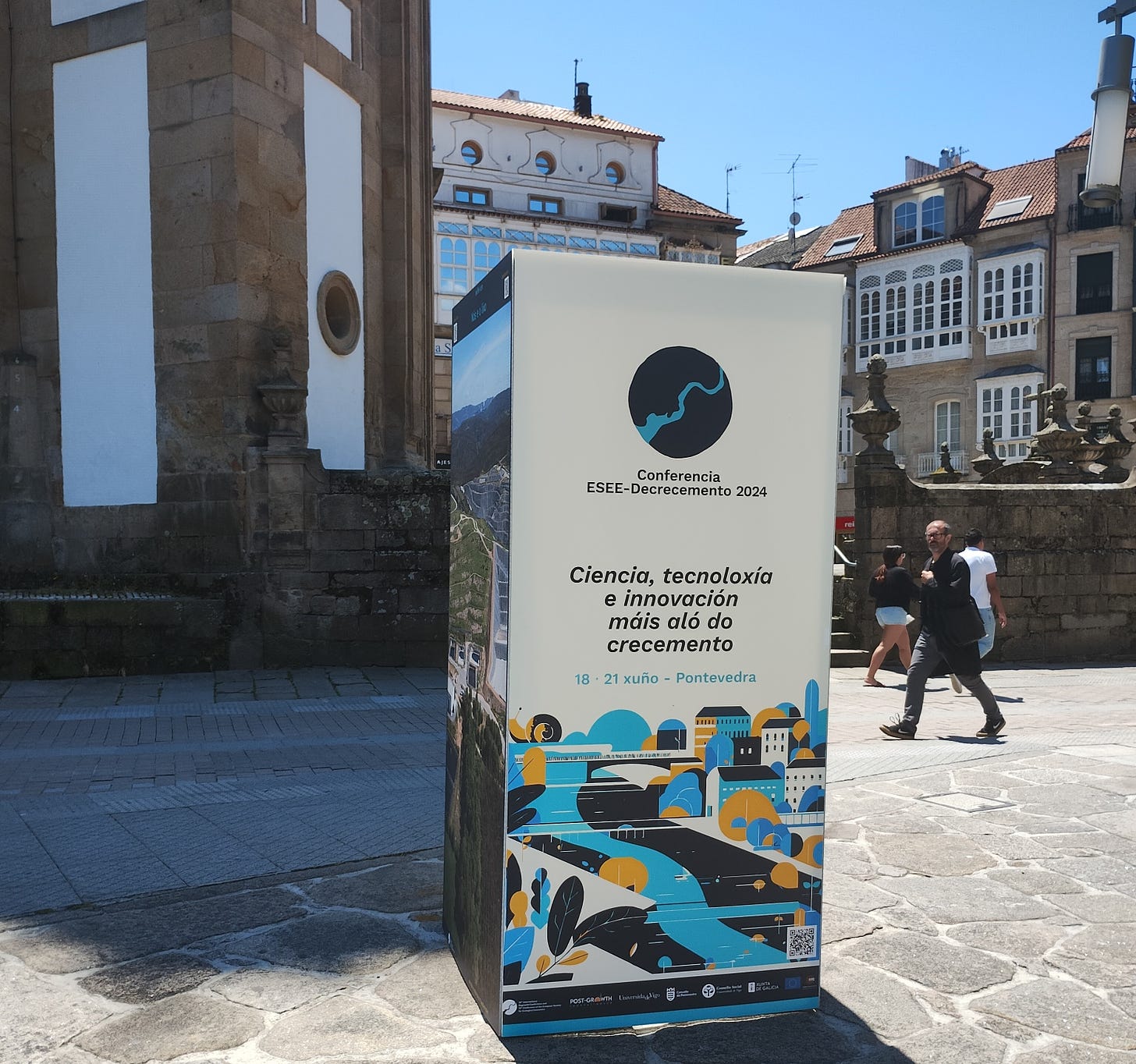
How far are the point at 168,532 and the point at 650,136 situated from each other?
31.0 m

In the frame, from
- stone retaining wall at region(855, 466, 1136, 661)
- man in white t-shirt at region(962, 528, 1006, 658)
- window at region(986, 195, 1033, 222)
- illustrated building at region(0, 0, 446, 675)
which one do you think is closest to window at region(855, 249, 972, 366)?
window at region(986, 195, 1033, 222)

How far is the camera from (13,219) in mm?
13070

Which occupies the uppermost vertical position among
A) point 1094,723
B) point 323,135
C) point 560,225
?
point 560,225

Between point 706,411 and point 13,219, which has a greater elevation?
point 13,219

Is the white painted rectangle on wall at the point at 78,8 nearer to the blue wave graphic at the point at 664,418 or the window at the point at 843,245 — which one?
the blue wave graphic at the point at 664,418

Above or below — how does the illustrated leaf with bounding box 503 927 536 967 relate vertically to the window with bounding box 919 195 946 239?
below

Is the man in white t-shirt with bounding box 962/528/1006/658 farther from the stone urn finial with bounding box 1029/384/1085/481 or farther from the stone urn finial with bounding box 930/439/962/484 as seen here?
the stone urn finial with bounding box 930/439/962/484

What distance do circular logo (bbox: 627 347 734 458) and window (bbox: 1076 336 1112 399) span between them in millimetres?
36201

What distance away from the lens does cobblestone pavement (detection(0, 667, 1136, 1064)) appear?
3039 millimetres

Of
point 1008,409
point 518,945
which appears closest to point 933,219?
point 1008,409

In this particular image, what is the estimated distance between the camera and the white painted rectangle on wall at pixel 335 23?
538 inches

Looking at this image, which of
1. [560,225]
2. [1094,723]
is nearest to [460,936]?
[1094,723]

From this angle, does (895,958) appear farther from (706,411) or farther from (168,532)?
(168,532)

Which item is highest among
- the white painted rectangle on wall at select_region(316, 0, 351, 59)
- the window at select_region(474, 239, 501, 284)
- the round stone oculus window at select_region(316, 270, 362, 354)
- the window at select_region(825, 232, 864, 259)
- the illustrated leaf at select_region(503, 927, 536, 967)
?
the window at select_region(825, 232, 864, 259)
